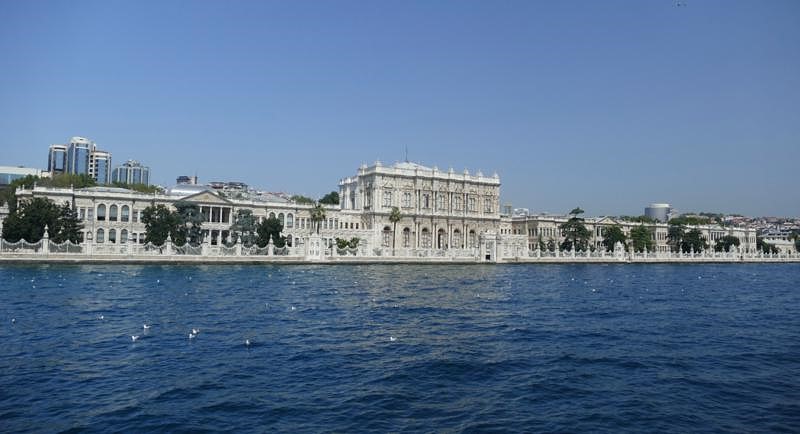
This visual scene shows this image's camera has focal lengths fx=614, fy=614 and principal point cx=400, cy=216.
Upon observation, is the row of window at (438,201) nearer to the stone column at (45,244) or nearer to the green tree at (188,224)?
the green tree at (188,224)

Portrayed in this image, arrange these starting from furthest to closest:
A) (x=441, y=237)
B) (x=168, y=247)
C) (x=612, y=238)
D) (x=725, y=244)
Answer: (x=725, y=244) < (x=612, y=238) < (x=441, y=237) < (x=168, y=247)

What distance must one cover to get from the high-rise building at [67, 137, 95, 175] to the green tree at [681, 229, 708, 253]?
130m

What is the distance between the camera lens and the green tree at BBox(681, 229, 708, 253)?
95.5m

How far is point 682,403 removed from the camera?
11.6 m

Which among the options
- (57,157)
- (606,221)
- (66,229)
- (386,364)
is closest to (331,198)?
(606,221)

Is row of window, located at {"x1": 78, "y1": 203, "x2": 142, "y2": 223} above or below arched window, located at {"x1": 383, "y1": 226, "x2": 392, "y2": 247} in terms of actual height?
above

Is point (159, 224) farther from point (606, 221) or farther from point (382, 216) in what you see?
point (606, 221)

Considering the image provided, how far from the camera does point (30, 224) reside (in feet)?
158

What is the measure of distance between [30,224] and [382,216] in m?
41.2

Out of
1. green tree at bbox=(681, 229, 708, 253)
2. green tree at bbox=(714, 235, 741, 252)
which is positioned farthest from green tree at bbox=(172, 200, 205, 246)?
→ green tree at bbox=(714, 235, 741, 252)

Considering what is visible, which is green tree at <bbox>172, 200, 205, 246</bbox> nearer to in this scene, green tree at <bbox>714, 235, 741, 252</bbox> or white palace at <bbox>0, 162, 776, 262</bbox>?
white palace at <bbox>0, 162, 776, 262</bbox>

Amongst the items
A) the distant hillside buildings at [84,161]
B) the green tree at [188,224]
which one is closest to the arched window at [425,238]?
the green tree at [188,224]

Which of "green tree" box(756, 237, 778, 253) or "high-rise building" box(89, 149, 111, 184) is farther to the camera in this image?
"high-rise building" box(89, 149, 111, 184)

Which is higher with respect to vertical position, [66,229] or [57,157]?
[57,157]
